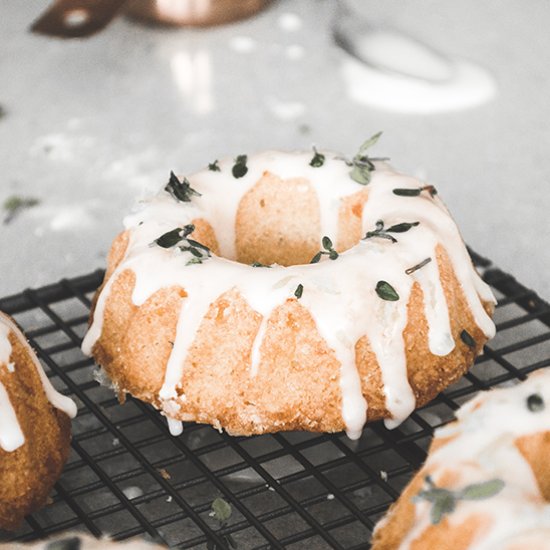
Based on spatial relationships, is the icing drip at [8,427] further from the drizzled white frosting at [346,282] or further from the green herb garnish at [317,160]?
the green herb garnish at [317,160]

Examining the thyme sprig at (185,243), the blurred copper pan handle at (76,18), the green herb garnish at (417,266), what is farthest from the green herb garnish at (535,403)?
the blurred copper pan handle at (76,18)

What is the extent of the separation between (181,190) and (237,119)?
1509 mm

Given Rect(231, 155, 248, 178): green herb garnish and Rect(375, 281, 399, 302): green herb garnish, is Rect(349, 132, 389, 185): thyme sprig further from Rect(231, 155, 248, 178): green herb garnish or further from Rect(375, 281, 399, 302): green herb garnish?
Rect(375, 281, 399, 302): green herb garnish

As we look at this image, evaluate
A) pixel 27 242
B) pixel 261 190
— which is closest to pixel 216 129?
pixel 27 242

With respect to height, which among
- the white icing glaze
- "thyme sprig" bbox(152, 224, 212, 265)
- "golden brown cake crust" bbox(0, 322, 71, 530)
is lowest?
"golden brown cake crust" bbox(0, 322, 71, 530)

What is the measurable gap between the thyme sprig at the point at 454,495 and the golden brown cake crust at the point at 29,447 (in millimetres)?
655

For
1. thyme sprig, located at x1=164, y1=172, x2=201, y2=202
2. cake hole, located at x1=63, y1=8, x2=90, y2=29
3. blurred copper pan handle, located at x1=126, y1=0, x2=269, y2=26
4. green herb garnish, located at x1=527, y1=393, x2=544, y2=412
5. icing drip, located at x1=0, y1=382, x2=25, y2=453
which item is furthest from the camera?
blurred copper pan handle, located at x1=126, y1=0, x2=269, y2=26

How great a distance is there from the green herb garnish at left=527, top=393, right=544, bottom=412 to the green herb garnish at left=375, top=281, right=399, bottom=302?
0.38 m

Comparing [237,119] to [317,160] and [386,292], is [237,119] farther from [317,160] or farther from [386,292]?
[386,292]

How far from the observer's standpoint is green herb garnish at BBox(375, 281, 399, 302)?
1882mm

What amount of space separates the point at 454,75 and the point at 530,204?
0.96m

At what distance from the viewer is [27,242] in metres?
2.99

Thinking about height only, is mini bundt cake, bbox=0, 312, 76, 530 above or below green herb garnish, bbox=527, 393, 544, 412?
below

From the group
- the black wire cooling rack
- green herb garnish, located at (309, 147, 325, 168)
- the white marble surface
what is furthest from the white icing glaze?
the white marble surface
